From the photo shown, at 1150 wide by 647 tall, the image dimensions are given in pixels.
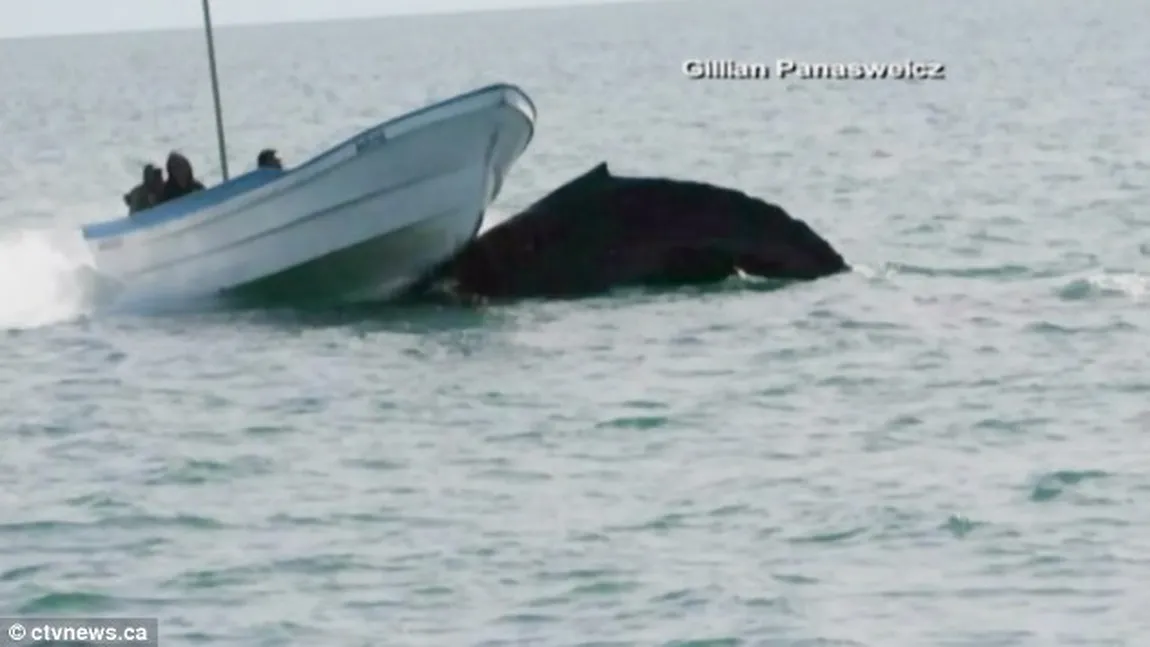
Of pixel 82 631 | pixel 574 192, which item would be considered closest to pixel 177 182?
pixel 574 192

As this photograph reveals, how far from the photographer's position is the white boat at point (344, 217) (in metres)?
24.8

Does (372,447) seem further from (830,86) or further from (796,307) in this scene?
(830,86)

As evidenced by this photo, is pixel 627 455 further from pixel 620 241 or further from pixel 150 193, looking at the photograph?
pixel 150 193

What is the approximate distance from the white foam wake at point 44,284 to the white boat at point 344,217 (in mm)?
1207

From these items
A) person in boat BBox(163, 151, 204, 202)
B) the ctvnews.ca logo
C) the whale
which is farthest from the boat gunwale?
the ctvnews.ca logo

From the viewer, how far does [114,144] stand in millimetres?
68625

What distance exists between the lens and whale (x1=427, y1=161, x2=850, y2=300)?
24.9 metres

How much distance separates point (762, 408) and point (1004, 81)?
65486 mm

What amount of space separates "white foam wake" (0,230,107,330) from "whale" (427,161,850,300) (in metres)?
3.72

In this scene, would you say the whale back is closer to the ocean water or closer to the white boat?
the white boat

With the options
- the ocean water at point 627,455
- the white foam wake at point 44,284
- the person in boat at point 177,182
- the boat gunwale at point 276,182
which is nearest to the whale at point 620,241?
the ocean water at point 627,455

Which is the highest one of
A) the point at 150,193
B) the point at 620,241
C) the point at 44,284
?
the point at 150,193

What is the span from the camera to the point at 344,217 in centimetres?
2516

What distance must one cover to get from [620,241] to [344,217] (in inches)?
95.1
